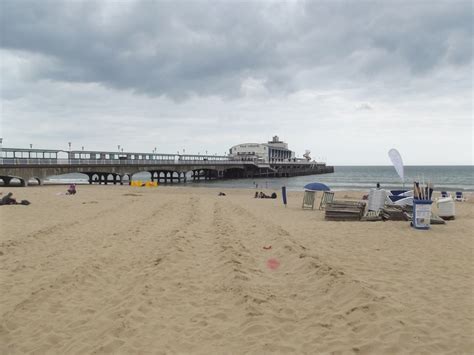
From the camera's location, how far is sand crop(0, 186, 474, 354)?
409 centimetres

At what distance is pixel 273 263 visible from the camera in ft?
23.8

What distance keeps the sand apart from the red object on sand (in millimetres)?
20

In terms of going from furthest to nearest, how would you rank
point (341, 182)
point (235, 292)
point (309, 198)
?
point (341, 182)
point (309, 198)
point (235, 292)

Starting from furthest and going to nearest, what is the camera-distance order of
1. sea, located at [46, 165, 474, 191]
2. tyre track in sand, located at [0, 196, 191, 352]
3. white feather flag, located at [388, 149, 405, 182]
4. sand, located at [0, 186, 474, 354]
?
1. sea, located at [46, 165, 474, 191]
2. white feather flag, located at [388, 149, 405, 182]
3. tyre track in sand, located at [0, 196, 191, 352]
4. sand, located at [0, 186, 474, 354]

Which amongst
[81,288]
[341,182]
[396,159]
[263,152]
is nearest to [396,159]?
[396,159]

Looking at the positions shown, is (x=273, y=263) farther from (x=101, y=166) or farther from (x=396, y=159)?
(x=101, y=166)

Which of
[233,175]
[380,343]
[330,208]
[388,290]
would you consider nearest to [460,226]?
[330,208]

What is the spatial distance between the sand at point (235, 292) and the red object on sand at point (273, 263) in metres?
0.02

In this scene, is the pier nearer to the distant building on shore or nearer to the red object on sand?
the distant building on shore

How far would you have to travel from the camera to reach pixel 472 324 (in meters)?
4.31

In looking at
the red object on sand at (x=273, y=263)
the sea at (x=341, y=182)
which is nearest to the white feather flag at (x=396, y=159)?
the red object on sand at (x=273, y=263)

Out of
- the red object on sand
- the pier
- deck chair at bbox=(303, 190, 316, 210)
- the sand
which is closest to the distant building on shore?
the pier

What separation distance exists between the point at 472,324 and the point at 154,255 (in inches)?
223

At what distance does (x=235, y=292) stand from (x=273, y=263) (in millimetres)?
1843
